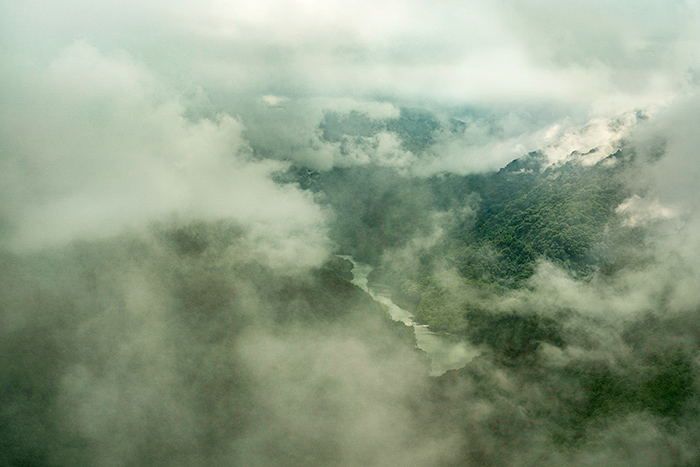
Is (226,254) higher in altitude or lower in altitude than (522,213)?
lower

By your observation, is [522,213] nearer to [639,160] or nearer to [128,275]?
[639,160]

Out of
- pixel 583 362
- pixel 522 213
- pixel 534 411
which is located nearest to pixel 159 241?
pixel 534 411

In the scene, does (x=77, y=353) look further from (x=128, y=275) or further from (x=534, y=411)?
(x=534, y=411)

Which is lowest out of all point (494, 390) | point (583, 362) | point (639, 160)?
point (494, 390)

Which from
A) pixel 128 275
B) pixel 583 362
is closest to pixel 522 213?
pixel 583 362

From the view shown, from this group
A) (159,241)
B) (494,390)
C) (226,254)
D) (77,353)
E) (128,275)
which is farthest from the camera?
(226,254)

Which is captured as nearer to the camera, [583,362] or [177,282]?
[583,362]

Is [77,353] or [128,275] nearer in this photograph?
[77,353]

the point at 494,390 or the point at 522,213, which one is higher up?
the point at 522,213

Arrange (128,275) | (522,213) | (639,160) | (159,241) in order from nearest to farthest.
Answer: (128,275)
(159,241)
(639,160)
(522,213)
